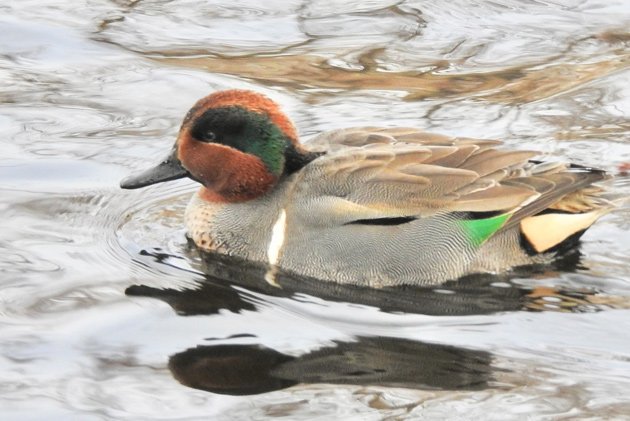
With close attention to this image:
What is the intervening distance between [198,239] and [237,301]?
2.45 feet

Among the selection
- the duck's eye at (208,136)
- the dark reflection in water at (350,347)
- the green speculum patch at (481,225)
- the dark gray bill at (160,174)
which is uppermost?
the duck's eye at (208,136)

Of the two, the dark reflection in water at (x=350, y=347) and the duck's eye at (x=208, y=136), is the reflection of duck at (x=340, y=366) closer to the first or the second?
the dark reflection in water at (x=350, y=347)

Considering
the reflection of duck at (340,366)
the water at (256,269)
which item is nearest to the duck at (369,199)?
the water at (256,269)

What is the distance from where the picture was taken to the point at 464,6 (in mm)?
10812

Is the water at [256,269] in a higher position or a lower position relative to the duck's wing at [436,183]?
lower

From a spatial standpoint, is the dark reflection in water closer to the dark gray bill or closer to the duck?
the duck

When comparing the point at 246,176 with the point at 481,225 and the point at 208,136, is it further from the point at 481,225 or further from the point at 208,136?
the point at 481,225

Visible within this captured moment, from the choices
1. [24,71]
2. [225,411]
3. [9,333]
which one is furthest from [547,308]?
[24,71]

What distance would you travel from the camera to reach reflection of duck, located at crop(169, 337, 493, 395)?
5.76m

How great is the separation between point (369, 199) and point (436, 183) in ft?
1.07

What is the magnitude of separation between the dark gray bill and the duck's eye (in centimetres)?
21

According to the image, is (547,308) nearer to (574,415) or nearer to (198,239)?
(574,415)

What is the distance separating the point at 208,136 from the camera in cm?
716

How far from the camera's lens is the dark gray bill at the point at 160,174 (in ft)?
23.9
